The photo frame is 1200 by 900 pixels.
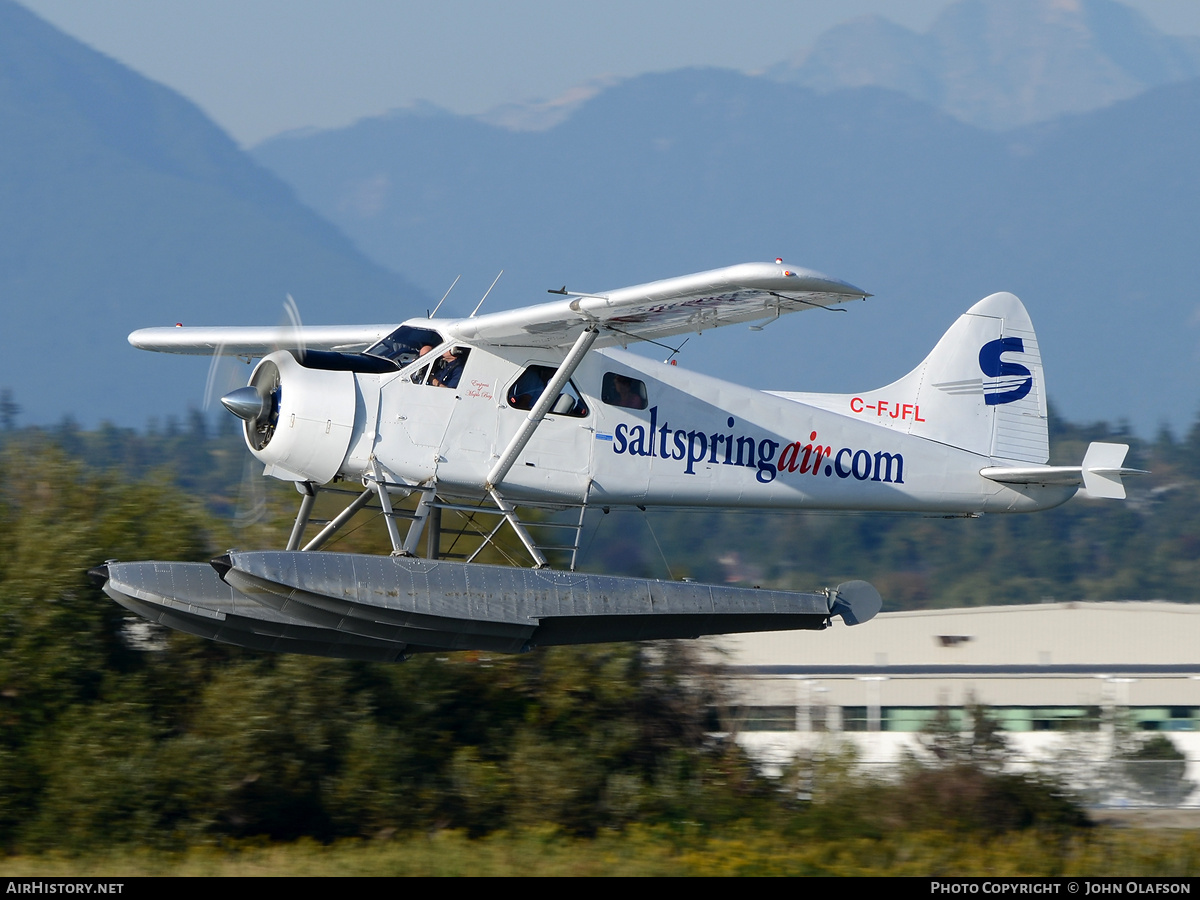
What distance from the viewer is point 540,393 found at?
38.2 feet

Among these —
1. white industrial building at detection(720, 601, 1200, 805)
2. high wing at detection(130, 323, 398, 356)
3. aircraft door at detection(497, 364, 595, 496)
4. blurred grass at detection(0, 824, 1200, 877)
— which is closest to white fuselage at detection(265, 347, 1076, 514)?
aircraft door at detection(497, 364, 595, 496)

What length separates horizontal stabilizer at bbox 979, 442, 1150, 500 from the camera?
41.2 feet

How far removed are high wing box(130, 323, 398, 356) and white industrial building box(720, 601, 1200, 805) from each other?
33.5ft

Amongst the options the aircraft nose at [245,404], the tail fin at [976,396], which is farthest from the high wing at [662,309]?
the tail fin at [976,396]

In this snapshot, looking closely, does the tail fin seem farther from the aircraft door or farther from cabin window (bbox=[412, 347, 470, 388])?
cabin window (bbox=[412, 347, 470, 388])

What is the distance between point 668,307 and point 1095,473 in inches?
188

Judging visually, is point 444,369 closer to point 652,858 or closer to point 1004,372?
point 652,858

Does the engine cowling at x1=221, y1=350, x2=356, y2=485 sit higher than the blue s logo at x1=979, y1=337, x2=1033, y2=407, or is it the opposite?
the blue s logo at x1=979, y1=337, x2=1033, y2=407

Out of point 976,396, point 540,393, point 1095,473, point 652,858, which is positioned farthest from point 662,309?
point 652,858

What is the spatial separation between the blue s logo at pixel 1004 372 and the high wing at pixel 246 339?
5.93 metres

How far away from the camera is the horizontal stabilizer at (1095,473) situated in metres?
12.6

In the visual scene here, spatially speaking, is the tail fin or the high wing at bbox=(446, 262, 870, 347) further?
the tail fin

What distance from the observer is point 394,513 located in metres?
11.2
